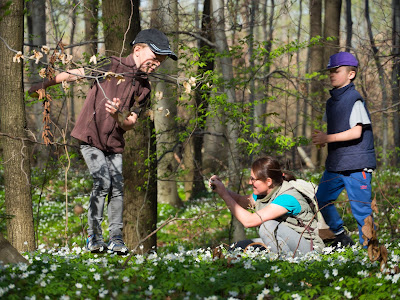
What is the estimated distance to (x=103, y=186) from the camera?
14.3 feet

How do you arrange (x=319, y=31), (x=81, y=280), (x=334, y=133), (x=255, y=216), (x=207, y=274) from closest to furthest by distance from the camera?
1. (x=81, y=280)
2. (x=207, y=274)
3. (x=255, y=216)
4. (x=334, y=133)
5. (x=319, y=31)

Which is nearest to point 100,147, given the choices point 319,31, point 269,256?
point 269,256

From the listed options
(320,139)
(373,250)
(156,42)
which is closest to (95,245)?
(156,42)

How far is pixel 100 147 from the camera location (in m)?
4.43

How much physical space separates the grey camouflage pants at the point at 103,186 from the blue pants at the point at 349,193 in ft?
7.13

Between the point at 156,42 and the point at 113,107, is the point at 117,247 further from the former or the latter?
the point at 156,42

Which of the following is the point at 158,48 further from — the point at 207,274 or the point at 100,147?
the point at 207,274

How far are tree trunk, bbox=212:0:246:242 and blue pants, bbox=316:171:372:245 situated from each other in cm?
216

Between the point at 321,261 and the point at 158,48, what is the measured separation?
2.37m

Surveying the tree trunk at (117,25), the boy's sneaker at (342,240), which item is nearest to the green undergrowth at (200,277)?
the boy's sneaker at (342,240)

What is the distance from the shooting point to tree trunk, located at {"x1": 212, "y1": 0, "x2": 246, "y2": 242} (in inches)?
299

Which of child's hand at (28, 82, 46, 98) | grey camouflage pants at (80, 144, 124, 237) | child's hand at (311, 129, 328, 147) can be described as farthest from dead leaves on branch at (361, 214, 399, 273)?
child's hand at (28, 82, 46, 98)

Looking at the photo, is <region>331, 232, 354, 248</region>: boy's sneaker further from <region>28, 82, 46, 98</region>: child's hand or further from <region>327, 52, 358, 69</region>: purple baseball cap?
<region>28, 82, 46, 98</region>: child's hand

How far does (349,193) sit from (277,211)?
108cm
